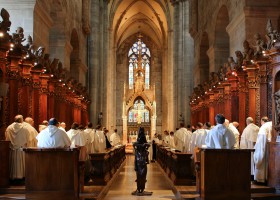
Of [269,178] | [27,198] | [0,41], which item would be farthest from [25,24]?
[269,178]

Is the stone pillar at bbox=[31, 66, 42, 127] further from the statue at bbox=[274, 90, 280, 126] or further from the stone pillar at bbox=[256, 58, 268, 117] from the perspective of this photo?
the statue at bbox=[274, 90, 280, 126]

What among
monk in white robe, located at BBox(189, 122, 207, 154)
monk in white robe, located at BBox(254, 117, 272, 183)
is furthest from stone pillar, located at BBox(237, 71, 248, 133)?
monk in white robe, located at BBox(254, 117, 272, 183)

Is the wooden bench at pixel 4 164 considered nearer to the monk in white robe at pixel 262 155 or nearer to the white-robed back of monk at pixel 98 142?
the monk in white robe at pixel 262 155

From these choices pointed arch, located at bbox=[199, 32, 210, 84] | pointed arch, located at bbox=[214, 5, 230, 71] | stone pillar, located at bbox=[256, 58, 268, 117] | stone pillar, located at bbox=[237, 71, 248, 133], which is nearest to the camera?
stone pillar, located at bbox=[256, 58, 268, 117]

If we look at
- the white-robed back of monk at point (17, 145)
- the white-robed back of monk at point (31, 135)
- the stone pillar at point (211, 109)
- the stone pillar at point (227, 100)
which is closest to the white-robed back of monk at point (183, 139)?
the stone pillar at point (211, 109)

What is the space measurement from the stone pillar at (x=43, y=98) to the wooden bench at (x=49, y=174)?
251 inches

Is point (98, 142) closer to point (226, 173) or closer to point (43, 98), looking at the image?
point (43, 98)

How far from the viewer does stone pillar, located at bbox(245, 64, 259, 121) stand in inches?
555

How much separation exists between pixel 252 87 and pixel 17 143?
6938 millimetres

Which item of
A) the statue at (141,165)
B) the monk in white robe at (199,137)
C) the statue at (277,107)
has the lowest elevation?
the statue at (141,165)

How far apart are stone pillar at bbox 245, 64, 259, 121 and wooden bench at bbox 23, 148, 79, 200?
6.55 metres

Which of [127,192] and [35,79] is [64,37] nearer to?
[35,79]

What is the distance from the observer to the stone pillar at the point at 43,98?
1603 cm

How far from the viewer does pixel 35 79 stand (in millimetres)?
15352
